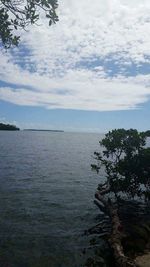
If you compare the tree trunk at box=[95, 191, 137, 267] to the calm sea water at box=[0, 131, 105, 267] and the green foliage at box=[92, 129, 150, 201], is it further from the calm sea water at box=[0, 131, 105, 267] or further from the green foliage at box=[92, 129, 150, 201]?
the green foliage at box=[92, 129, 150, 201]

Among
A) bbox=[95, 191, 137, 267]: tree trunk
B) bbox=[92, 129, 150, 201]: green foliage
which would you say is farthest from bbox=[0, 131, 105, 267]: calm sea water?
bbox=[92, 129, 150, 201]: green foliage

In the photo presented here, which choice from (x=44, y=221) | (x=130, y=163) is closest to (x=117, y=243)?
(x=44, y=221)

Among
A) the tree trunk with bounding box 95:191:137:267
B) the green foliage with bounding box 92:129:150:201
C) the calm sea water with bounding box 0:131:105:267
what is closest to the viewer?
the tree trunk with bounding box 95:191:137:267

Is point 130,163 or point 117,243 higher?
point 130,163

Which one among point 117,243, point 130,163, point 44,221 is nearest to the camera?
point 117,243

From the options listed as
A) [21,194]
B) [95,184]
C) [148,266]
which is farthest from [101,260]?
[95,184]

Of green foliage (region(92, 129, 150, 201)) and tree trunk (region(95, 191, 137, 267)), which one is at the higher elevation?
green foliage (region(92, 129, 150, 201))

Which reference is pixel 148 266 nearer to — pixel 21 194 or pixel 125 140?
pixel 125 140

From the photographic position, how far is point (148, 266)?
653 inches

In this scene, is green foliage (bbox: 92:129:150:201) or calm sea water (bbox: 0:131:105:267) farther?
green foliage (bbox: 92:129:150:201)

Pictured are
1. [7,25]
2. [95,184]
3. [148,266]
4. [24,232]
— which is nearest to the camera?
[7,25]

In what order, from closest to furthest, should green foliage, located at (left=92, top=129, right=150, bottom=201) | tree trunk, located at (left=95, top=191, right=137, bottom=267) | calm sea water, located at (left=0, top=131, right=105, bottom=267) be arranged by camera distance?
tree trunk, located at (left=95, top=191, right=137, bottom=267) → calm sea water, located at (left=0, top=131, right=105, bottom=267) → green foliage, located at (left=92, top=129, right=150, bottom=201)

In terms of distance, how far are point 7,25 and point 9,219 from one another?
1896 centimetres

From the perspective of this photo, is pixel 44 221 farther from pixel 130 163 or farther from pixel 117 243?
pixel 130 163
